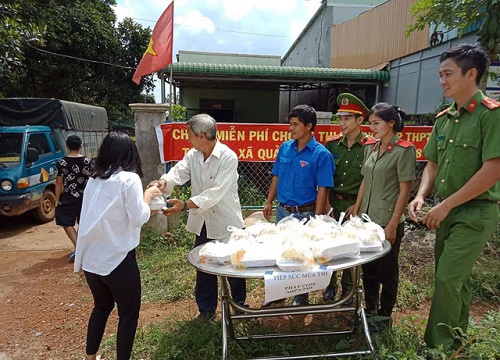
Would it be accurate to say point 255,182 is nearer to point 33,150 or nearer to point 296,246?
point 296,246

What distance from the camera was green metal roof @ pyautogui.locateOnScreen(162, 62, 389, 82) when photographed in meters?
8.34

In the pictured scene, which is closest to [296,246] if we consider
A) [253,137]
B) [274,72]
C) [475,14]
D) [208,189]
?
[208,189]

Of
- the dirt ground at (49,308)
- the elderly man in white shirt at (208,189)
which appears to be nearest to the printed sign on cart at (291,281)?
the elderly man in white shirt at (208,189)

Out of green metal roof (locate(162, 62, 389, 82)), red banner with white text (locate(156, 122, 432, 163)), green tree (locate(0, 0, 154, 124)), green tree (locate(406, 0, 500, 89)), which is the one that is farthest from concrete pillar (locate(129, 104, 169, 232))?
green tree (locate(0, 0, 154, 124))

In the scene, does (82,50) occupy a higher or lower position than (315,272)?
higher

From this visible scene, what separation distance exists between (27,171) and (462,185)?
6285mm

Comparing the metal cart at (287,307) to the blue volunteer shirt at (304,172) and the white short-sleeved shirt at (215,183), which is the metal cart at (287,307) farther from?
the blue volunteer shirt at (304,172)

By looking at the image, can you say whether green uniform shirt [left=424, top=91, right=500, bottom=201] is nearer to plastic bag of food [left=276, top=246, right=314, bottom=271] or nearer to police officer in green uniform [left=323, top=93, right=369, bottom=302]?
police officer in green uniform [left=323, top=93, right=369, bottom=302]

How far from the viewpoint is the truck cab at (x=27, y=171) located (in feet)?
18.9

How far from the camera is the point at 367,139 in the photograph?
2992 millimetres

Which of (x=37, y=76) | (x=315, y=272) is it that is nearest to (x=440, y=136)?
(x=315, y=272)

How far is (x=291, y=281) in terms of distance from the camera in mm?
1891

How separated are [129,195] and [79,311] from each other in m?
1.96

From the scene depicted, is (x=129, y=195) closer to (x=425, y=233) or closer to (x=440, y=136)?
(x=440, y=136)
